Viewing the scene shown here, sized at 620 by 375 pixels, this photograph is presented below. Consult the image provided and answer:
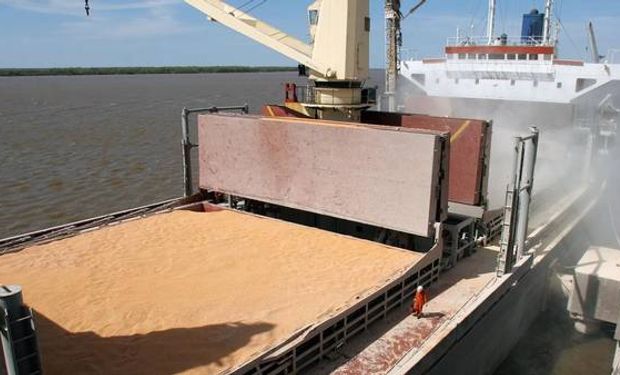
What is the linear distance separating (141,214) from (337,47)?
542cm

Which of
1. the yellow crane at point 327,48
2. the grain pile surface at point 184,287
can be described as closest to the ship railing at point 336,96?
the yellow crane at point 327,48

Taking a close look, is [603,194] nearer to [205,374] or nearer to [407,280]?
[407,280]

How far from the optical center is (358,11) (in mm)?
11055

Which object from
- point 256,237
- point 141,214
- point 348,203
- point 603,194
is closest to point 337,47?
point 348,203

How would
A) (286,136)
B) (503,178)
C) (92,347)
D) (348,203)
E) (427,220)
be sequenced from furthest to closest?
(503,178) < (286,136) < (348,203) < (427,220) < (92,347)

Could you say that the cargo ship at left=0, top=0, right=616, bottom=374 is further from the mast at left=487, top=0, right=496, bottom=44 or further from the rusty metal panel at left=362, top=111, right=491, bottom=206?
the mast at left=487, top=0, right=496, bottom=44

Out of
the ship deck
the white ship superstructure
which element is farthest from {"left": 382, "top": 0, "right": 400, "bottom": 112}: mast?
the ship deck

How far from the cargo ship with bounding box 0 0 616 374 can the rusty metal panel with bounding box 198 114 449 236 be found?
28mm

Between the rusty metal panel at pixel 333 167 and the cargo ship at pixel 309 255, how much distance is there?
3 cm

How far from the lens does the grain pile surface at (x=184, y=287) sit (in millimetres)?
5836

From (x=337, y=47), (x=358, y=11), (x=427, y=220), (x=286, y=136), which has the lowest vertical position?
(x=427, y=220)

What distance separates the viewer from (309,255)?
8.59 meters

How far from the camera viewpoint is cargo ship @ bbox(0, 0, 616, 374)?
19.9 ft

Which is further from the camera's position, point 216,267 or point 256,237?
point 256,237
